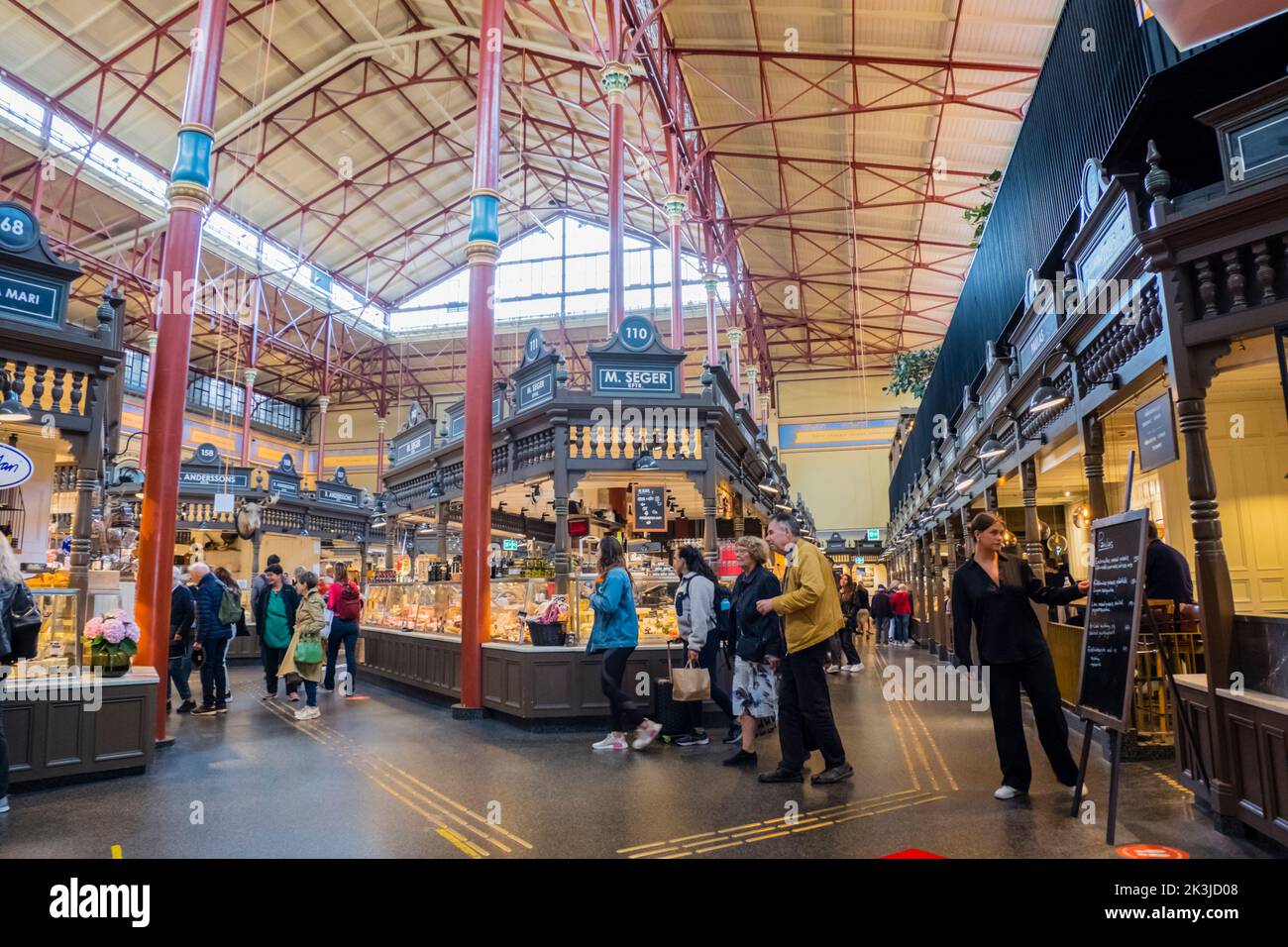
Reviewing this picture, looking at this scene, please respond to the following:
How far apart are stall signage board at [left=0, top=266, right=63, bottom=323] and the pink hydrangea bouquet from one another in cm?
261

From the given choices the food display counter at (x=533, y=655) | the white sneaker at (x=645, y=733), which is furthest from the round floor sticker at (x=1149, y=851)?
the food display counter at (x=533, y=655)

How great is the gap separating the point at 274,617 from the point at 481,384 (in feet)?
12.4

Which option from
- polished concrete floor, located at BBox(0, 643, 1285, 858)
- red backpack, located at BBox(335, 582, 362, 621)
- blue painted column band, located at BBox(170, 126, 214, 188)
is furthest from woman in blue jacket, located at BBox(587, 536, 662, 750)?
blue painted column band, located at BBox(170, 126, 214, 188)

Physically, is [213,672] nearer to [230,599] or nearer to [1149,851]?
[230,599]

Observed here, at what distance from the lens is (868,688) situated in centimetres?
1021

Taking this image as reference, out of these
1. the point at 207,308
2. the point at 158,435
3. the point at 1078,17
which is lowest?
the point at 158,435

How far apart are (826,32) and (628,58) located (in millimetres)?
3965

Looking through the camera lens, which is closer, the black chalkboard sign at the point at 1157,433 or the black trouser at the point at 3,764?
the black trouser at the point at 3,764

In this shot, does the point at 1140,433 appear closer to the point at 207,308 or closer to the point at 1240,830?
the point at 1240,830

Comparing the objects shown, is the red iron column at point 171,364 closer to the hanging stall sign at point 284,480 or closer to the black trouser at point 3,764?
the black trouser at point 3,764

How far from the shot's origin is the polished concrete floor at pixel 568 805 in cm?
375

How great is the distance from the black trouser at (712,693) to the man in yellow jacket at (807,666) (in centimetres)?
142

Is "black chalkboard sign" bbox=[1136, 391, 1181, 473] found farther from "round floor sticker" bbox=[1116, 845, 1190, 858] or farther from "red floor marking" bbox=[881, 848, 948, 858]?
"red floor marking" bbox=[881, 848, 948, 858]
